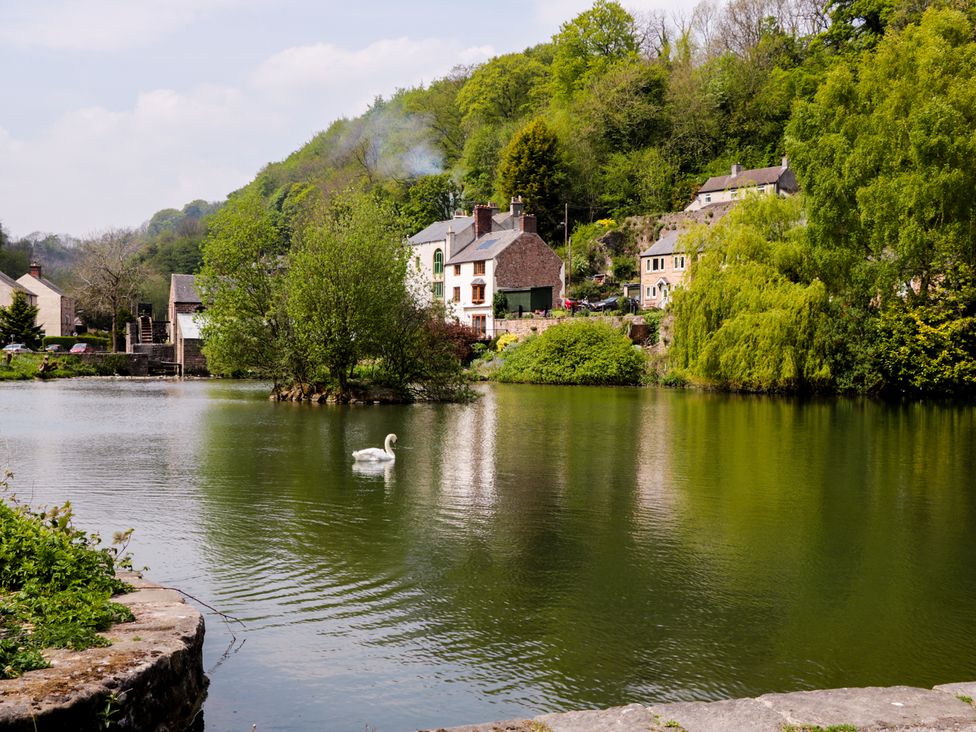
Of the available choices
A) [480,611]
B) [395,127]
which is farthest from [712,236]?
[395,127]

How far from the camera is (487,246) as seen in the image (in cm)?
6988

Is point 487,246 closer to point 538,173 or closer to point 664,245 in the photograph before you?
point 538,173

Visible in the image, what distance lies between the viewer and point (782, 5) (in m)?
86.6

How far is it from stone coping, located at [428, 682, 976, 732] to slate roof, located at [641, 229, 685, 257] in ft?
197

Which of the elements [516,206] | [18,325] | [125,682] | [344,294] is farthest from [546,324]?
[125,682]

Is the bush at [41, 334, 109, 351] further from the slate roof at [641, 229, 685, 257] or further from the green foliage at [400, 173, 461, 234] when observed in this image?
the slate roof at [641, 229, 685, 257]

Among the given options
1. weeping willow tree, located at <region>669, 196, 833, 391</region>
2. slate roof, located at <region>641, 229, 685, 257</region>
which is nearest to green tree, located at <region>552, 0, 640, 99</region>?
slate roof, located at <region>641, 229, 685, 257</region>

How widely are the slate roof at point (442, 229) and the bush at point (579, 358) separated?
22909 mm

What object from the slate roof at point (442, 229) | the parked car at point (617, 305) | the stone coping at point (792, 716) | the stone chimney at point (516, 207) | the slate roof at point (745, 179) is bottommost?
the stone coping at point (792, 716)

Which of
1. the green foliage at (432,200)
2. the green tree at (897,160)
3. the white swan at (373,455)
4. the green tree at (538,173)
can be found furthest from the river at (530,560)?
the green foliage at (432,200)

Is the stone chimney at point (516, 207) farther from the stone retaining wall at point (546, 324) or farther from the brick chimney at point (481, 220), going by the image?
the stone retaining wall at point (546, 324)

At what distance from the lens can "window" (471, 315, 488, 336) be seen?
212 ft

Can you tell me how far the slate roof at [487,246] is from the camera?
67.8 metres

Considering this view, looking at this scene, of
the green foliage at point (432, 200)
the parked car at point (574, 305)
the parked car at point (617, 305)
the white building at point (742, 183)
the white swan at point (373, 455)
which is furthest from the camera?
the green foliage at point (432, 200)
